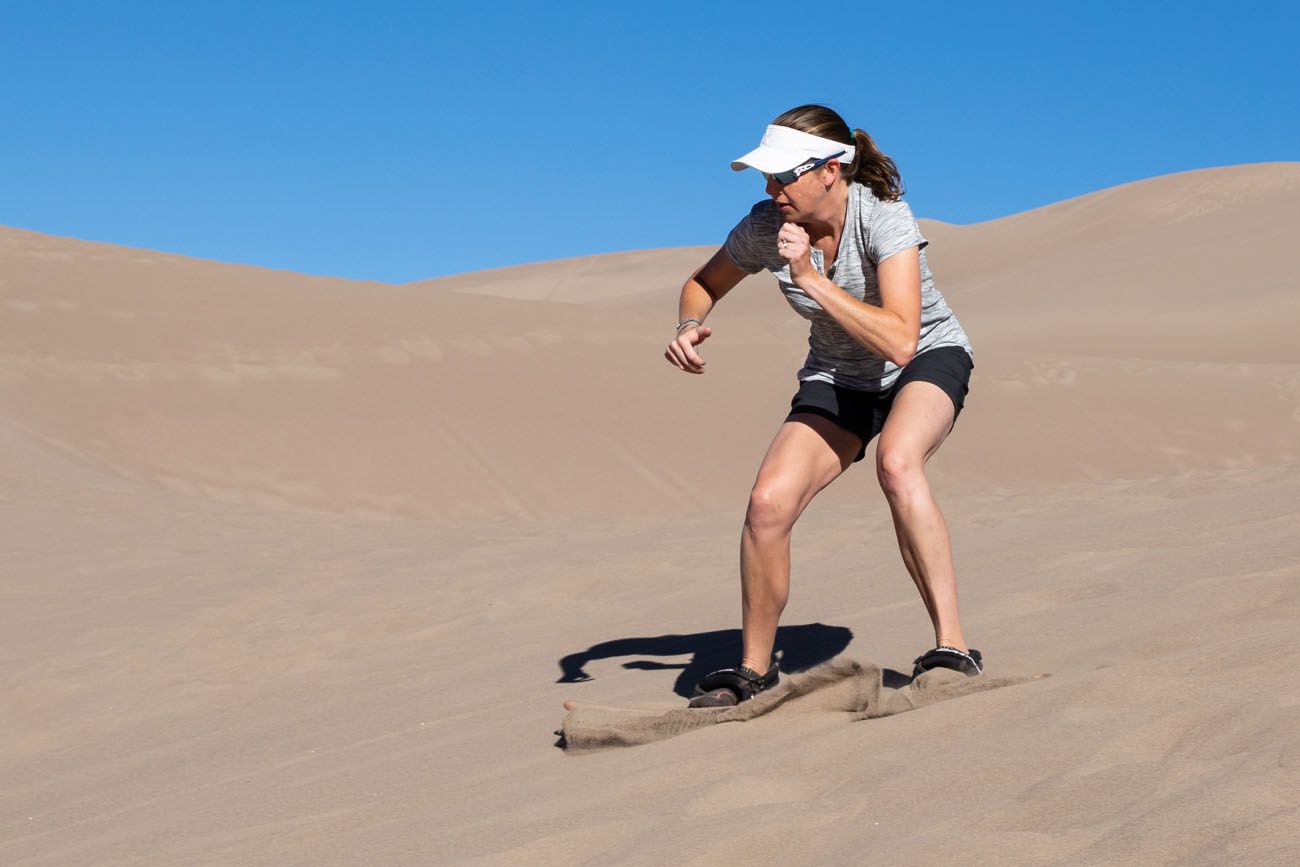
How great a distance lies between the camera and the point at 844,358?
4129 mm

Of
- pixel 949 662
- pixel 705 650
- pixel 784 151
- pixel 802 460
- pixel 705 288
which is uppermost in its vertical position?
pixel 784 151

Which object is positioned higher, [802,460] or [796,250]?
[796,250]

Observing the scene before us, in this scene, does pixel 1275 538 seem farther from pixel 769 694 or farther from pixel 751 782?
pixel 751 782

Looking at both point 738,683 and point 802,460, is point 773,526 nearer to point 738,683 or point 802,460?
point 802,460

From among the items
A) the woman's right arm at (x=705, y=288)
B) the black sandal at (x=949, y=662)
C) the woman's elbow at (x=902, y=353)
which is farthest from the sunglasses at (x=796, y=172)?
the black sandal at (x=949, y=662)

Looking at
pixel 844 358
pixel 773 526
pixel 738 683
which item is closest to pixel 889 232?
pixel 844 358

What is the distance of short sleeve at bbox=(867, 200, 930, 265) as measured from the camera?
3.79m

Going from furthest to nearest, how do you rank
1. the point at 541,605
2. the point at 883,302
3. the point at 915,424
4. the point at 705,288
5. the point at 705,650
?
the point at 541,605
the point at 705,650
the point at 705,288
the point at 915,424
the point at 883,302

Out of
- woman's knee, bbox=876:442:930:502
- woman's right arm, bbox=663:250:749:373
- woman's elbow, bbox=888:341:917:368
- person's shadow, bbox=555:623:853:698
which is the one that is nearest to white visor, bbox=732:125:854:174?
woman's right arm, bbox=663:250:749:373

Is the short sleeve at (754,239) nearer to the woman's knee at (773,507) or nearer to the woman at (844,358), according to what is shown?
the woman at (844,358)

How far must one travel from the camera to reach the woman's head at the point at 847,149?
385 centimetres

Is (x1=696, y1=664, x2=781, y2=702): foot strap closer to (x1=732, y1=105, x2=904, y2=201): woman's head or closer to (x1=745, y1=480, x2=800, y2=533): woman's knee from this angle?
(x1=745, y1=480, x2=800, y2=533): woman's knee

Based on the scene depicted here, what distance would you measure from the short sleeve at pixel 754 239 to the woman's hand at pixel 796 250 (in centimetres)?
41

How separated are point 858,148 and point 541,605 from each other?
2.89m
